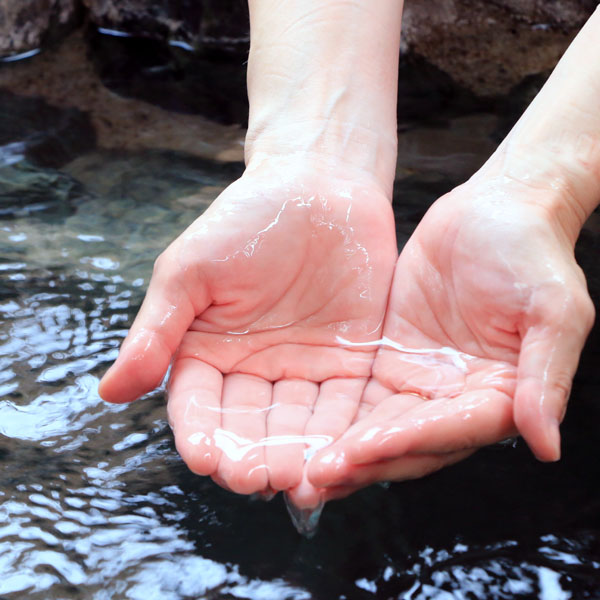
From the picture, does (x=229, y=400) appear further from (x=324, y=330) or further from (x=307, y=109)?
(x=307, y=109)

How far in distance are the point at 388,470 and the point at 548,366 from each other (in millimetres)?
379

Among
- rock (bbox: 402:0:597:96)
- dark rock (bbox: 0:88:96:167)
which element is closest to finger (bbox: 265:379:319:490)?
dark rock (bbox: 0:88:96:167)

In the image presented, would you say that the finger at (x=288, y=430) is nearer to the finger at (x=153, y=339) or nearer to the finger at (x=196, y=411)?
the finger at (x=196, y=411)

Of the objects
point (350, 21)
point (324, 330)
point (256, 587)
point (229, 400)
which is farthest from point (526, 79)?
point (256, 587)

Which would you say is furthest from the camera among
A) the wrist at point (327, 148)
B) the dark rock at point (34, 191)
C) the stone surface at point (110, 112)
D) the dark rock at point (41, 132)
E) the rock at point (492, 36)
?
the rock at point (492, 36)

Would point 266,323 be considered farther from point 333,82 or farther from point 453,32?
point 453,32

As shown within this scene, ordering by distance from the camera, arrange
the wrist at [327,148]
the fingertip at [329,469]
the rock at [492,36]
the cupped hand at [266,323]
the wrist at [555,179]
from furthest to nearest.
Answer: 1. the rock at [492,36]
2. the wrist at [327,148]
3. the wrist at [555,179]
4. the cupped hand at [266,323]
5. the fingertip at [329,469]

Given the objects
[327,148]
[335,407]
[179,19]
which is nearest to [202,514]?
[335,407]

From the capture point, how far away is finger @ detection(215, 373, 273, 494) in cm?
147

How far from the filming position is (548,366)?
1459mm

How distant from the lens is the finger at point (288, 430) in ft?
4.83

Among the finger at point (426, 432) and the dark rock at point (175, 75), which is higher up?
the dark rock at point (175, 75)

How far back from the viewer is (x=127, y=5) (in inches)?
175

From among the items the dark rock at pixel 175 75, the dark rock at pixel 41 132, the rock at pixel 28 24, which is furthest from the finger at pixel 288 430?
the rock at pixel 28 24
